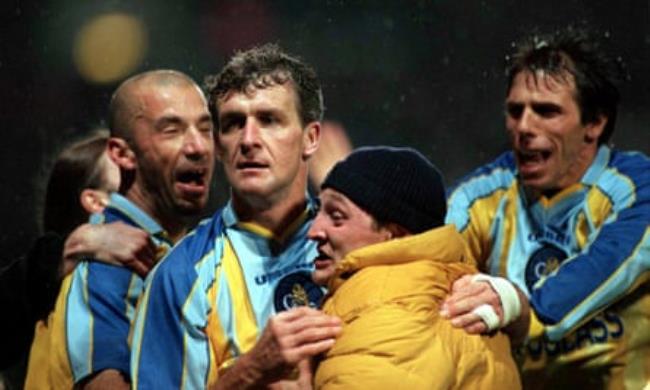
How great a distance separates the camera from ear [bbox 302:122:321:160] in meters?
3.06

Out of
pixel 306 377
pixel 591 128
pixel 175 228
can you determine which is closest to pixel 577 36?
pixel 591 128

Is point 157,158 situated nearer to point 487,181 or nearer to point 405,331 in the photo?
point 487,181

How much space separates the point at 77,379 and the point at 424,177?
1.00m

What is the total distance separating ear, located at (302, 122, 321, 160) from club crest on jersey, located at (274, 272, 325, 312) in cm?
27

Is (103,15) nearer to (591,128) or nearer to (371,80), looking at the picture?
(371,80)

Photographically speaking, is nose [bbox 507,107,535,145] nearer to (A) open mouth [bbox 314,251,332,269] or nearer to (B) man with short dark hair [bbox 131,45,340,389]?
(B) man with short dark hair [bbox 131,45,340,389]

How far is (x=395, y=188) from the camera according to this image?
8.36ft

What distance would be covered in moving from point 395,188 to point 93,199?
128 cm

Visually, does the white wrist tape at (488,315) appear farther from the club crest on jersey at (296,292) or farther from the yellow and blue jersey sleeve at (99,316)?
the yellow and blue jersey sleeve at (99,316)

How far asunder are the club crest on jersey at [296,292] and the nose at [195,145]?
55 centimetres

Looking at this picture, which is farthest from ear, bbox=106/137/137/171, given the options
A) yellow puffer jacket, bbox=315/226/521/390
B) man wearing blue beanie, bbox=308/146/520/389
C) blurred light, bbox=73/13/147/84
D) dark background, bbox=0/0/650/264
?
blurred light, bbox=73/13/147/84

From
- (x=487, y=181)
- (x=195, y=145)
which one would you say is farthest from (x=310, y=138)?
(x=487, y=181)

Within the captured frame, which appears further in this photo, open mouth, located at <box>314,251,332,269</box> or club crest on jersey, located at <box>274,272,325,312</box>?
club crest on jersey, located at <box>274,272,325,312</box>

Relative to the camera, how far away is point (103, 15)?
5.80 meters
